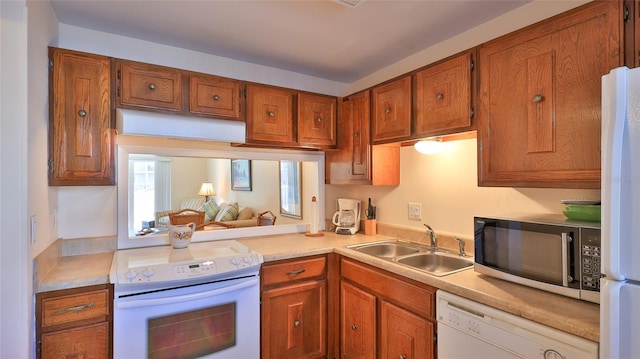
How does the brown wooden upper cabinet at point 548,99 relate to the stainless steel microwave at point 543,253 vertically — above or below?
above

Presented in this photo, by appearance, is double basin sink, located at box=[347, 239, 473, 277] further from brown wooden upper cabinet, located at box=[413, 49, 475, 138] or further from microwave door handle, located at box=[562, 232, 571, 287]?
brown wooden upper cabinet, located at box=[413, 49, 475, 138]

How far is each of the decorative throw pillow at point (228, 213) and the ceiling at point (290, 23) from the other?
1189 mm

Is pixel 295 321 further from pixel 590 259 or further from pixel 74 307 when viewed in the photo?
pixel 590 259

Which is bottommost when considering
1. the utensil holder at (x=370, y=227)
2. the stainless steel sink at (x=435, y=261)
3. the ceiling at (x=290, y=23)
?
the stainless steel sink at (x=435, y=261)

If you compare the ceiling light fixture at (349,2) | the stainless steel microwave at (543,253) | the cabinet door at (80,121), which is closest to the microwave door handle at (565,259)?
the stainless steel microwave at (543,253)

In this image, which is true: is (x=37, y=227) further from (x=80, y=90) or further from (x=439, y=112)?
(x=439, y=112)

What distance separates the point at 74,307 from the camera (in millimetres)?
1585

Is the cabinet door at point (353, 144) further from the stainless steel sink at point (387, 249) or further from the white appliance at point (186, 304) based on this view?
the white appliance at point (186, 304)

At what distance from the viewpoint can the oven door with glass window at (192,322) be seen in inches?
65.3

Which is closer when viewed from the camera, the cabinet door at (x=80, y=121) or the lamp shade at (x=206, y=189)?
the cabinet door at (x=80, y=121)

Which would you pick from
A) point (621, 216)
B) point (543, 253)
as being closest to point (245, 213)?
point (543, 253)

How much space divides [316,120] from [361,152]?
0.46m

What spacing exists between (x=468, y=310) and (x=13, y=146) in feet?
6.82

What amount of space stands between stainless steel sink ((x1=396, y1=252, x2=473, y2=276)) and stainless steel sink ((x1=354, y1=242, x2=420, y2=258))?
0.17 m
